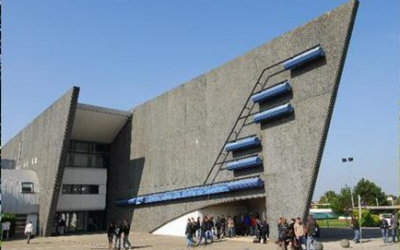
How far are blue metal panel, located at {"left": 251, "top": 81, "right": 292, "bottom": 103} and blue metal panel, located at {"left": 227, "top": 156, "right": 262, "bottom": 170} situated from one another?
12.5 feet

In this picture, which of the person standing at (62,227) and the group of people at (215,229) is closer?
the group of people at (215,229)

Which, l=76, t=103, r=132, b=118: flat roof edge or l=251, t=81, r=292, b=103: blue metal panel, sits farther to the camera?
l=76, t=103, r=132, b=118: flat roof edge

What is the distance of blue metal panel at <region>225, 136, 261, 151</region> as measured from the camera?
27.0m

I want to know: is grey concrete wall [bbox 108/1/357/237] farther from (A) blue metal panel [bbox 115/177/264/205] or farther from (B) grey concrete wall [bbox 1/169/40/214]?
(B) grey concrete wall [bbox 1/169/40/214]

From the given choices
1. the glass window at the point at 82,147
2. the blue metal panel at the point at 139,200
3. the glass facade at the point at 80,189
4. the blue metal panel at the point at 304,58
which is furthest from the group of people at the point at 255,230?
the glass window at the point at 82,147

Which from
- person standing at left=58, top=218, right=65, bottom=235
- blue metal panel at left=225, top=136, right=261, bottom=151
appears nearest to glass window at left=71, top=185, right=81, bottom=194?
person standing at left=58, top=218, right=65, bottom=235

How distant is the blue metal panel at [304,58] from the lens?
2369 centimetres

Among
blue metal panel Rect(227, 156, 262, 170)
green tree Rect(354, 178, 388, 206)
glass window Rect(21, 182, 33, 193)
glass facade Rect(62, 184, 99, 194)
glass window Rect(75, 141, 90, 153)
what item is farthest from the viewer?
green tree Rect(354, 178, 388, 206)

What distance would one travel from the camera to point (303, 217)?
75.7 feet

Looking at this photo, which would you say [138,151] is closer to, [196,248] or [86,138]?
[86,138]

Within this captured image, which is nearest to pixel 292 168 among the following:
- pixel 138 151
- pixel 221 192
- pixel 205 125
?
pixel 221 192

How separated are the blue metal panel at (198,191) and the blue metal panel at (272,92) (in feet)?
16.8

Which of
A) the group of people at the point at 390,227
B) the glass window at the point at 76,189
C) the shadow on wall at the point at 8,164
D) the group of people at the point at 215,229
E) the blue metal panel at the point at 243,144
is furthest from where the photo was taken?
the shadow on wall at the point at 8,164

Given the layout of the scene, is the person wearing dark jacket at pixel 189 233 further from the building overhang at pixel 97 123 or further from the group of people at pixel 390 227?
the building overhang at pixel 97 123
